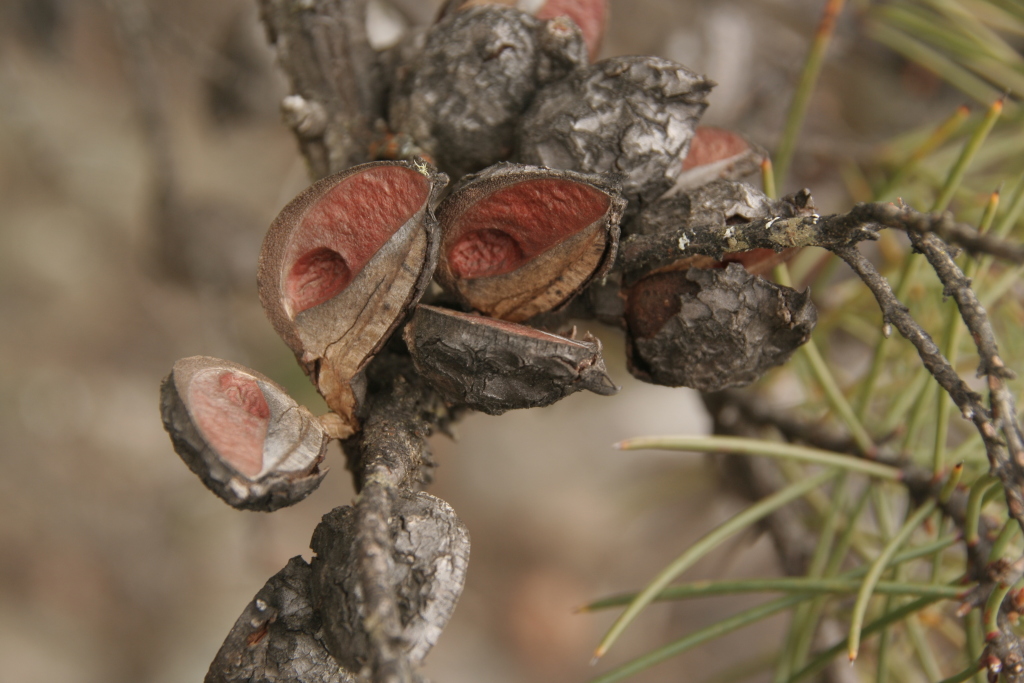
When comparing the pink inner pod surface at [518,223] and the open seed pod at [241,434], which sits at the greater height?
the pink inner pod surface at [518,223]

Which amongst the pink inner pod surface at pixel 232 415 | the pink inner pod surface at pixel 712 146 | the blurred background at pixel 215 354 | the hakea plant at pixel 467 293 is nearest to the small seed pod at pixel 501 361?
the hakea plant at pixel 467 293

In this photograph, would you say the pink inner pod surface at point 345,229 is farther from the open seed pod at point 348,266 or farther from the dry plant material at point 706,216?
the dry plant material at point 706,216

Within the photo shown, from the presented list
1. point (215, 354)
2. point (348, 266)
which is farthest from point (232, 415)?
point (215, 354)

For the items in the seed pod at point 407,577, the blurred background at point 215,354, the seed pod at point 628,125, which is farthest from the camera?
the blurred background at point 215,354

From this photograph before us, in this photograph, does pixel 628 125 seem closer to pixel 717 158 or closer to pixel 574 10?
pixel 717 158

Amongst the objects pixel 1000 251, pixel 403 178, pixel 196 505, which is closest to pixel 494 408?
pixel 403 178

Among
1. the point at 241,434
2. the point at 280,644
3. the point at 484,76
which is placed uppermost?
the point at 484,76

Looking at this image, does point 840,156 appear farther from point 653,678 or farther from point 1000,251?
point 653,678

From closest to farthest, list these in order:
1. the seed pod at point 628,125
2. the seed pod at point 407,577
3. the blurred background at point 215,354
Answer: the seed pod at point 407,577, the seed pod at point 628,125, the blurred background at point 215,354
